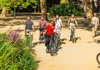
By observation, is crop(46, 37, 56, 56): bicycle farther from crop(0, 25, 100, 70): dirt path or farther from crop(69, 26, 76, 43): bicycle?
crop(69, 26, 76, 43): bicycle

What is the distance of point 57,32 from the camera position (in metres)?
20.3

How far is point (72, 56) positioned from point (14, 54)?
5.28m

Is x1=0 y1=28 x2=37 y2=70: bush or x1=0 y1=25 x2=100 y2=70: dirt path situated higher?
x1=0 y1=28 x2=37 y2=70: bush

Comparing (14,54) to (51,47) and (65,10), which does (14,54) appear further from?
(65,10)

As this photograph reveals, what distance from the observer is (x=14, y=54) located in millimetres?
13102

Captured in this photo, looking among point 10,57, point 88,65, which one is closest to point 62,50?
point 88,65

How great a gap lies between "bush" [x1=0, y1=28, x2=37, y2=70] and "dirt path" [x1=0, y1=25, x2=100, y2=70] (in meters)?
1.01

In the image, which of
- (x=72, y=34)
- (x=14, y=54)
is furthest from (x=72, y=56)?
(x=14, y=54)

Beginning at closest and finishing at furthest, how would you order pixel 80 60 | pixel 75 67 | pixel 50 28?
pixel 75 67 → pixel 80 60 → pixel 50 28

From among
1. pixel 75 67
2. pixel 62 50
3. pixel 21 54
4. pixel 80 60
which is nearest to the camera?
pixel 21 54

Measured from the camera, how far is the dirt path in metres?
15.3

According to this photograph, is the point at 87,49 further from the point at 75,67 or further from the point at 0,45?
the point at 0,45

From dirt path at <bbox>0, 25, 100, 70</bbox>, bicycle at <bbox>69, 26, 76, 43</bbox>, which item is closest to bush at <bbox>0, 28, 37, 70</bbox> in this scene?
dirt path at <bbox>0, 25, 100, 70</bbox>

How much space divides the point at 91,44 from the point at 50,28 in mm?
4169
